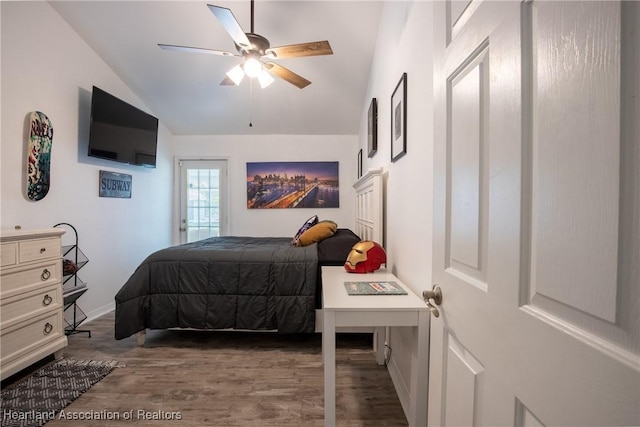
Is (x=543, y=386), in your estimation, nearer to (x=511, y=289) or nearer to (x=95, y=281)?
(x=511, y=289)

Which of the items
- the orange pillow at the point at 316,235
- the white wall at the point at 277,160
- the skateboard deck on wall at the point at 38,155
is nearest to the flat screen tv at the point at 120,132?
the skateboard deck on wall at the point at 38,155

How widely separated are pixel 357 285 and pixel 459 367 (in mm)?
833

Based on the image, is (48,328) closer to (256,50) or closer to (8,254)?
(8,254)

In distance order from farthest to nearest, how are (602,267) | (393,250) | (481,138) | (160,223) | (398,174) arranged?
(160,223) < (393,250) < (398,174) < (481,138) < (602,267)

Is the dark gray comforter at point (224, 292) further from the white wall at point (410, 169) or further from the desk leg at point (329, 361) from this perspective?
the desk leg at point (329, 361)

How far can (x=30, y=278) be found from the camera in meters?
1.80

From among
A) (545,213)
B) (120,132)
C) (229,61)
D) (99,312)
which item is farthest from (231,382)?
(229,61)

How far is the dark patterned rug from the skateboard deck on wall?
1416mm

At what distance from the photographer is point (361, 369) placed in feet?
6.34

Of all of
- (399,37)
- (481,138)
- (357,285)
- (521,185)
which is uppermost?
(399,37)

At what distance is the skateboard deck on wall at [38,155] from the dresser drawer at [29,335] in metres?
1.06

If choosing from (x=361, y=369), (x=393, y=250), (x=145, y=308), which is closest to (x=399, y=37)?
(x=393, y=250)

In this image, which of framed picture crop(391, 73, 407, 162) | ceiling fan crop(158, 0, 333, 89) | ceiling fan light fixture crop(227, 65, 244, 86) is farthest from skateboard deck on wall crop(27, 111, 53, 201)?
framed picture crop(391, 73, 407, 162)

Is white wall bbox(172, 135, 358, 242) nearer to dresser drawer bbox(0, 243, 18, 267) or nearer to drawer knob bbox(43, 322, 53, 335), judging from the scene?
drawer knob bbox(43, 322, 53, 335)
